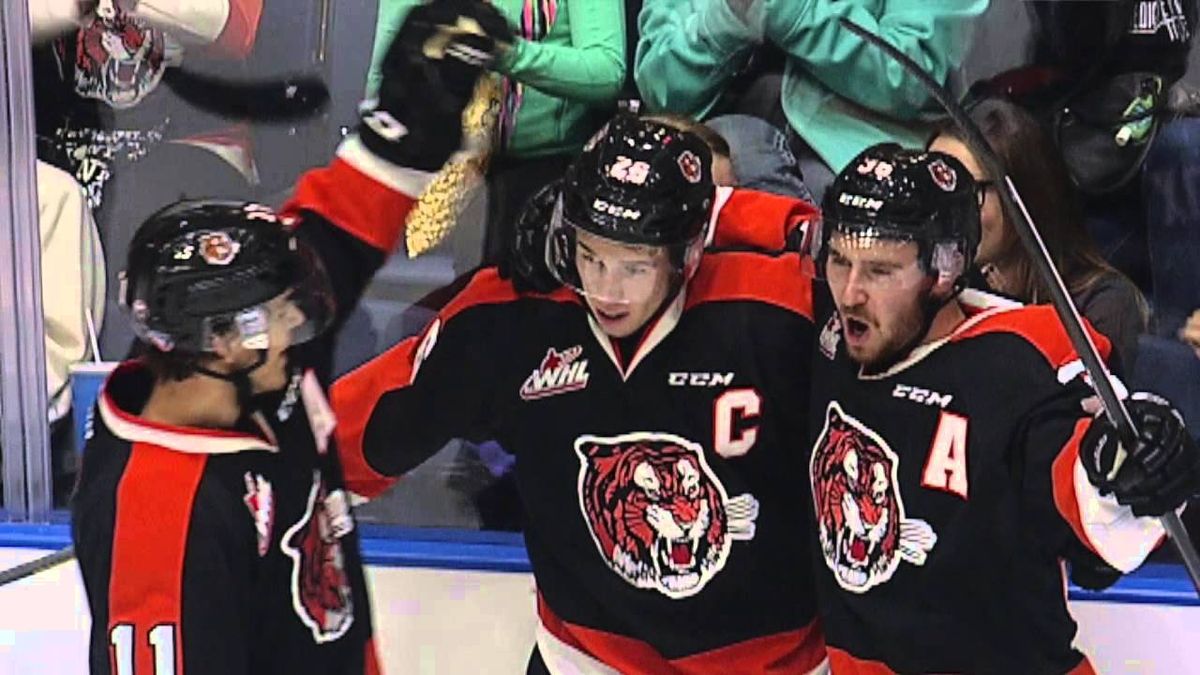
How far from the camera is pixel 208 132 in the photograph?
6.91 feet

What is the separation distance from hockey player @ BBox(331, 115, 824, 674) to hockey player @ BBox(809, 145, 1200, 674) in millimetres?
80

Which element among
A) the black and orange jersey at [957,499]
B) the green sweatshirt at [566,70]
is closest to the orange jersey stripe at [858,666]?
the black and orange jersey at [957,499]

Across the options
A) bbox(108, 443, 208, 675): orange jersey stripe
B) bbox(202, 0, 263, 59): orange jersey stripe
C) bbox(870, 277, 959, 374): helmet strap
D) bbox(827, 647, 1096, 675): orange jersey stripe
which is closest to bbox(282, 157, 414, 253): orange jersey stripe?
bbox(108, 443, 208, 675): orange jersey stripe

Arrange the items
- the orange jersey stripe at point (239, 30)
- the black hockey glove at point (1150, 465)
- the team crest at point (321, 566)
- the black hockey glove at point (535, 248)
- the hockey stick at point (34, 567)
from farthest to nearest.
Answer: the orange jersey stripe at point (239, 30), the hockey stick at point (34, 567), the black hockey glove at point (535, 248), the team crest at point (321, 566), the black hockey glove at point (1150, 465)

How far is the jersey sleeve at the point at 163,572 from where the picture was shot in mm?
1193

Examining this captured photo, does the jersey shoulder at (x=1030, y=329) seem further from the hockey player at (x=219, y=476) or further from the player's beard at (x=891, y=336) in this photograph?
the hockey player at (x=219, y=476)

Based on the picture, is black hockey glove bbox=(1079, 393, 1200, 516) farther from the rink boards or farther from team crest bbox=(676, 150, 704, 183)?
the rink boards

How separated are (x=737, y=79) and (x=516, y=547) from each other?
0.62m

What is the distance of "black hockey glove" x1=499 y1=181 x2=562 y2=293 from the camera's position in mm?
1521

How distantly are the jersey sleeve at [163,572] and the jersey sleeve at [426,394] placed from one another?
0.41 meters

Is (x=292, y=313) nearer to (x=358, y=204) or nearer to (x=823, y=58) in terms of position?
(x=358, y=204)

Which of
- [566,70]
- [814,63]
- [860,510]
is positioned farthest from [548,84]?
[860,510]

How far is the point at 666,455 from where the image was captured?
1495mm

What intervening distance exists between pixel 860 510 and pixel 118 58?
119 centimetres
